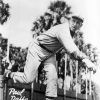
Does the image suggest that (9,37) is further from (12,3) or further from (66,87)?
(66,87)

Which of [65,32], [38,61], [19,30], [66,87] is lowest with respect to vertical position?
[66,87]

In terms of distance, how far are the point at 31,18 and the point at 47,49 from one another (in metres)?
0.97

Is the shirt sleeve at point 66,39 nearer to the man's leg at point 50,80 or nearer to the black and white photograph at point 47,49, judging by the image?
the black and white photograph at point 47,49

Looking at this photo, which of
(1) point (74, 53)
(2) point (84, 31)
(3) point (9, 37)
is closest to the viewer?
(1) point (74, 53)

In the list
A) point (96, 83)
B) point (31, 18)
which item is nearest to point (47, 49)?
point (96, 83)

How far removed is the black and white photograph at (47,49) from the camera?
2479mm

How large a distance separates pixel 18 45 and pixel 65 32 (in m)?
1.26

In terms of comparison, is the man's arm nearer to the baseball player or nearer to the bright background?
the baseball player

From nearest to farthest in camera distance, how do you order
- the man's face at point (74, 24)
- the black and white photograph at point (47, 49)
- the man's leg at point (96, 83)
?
the man's leg at point (96, 83), the black and white photograph at point (47, 49), the man's face at point (74, 24)

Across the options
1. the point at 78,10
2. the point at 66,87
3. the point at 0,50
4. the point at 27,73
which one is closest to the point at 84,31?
the point at 78,10

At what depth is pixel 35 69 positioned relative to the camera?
2580mm

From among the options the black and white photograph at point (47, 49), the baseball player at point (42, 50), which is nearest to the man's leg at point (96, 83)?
the black and white photograph at point (47, 49)

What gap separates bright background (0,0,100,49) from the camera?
2835 millimetres

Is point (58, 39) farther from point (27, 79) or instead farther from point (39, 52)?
point (27, 79)
